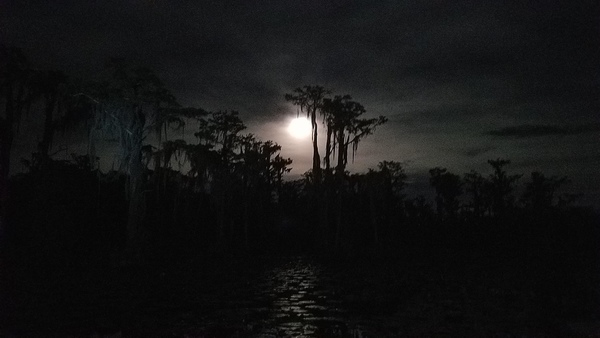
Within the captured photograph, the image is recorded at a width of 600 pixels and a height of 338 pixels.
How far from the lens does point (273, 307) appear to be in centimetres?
1220

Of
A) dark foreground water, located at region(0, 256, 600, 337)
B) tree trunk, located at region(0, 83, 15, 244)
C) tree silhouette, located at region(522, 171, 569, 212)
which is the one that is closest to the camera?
dark foreground water, located at region(0, 256, 600, 337)

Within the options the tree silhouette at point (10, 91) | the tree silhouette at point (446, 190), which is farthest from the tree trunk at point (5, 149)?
the tree silhouette at point (446, 190)

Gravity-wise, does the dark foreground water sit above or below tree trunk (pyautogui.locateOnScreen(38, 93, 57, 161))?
below

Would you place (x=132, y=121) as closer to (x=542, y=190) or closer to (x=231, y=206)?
(x=231, y=206)

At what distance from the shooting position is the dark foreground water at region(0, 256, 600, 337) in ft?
30.1

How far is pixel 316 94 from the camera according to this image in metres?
39.9

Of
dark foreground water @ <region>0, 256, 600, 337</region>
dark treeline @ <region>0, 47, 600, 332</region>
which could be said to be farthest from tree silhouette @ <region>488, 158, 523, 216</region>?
dark foreground water @ <region>0, 256, 600, 337</region>

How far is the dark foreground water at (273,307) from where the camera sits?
30.1 ft

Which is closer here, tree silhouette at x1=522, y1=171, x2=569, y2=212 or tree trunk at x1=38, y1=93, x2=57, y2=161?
tree trunk at x1=38, y1=93, x2=57, y2=161

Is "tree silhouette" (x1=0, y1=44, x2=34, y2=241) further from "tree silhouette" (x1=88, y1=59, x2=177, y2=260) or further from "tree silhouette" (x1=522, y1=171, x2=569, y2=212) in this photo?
"tree silhouette" (x1=522, y1=171, x2=569, y2=212)

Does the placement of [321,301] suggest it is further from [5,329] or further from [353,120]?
[353,120]

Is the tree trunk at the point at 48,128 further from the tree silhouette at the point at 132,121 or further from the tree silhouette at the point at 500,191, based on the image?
the tree silhouette at the point at 500,191

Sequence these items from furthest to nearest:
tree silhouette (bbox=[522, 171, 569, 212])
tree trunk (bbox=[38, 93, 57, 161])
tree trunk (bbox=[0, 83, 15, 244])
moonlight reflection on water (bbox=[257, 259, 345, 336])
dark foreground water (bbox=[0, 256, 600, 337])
A: tree silhouette (bbox=[522, 171, 569, 212]) < tree trunk (bbox=[38, 93, 57, 161]) < tree trunk (bbox=[0, 83, 15, 244]) < moonlight reflection on water (bbox=[257, 259, 345, 336]) < dark foreground water (bbox=[0, 256, 600, 337])

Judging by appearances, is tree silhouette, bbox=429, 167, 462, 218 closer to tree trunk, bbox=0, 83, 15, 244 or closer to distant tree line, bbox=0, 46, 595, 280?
distant tree line, bbox=0, 46, 595, 280
